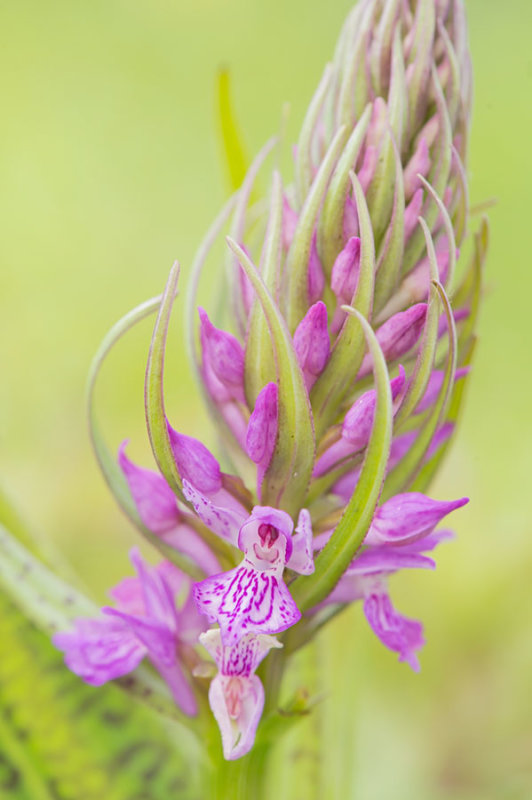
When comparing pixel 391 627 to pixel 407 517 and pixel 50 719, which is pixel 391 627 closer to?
pixel 407 517

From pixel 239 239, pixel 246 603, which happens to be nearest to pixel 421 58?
pixel 239 239

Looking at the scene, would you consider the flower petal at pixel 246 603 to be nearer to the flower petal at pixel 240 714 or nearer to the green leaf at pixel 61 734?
the flower petal at pixel 240 714

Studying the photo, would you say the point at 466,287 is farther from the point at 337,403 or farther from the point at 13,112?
the point at 13,112

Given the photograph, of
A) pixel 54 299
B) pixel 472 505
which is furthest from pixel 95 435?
pixel 54 299

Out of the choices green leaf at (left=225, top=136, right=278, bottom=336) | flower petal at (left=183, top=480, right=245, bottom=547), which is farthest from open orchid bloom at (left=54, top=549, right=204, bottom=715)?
green leaf at (left=225, top=136, right=278, bottom=336)

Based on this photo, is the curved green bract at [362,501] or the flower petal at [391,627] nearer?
the curved green bract at [362,501]

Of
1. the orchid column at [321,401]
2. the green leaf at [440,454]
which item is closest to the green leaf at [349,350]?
the orchid column at [321,401]
